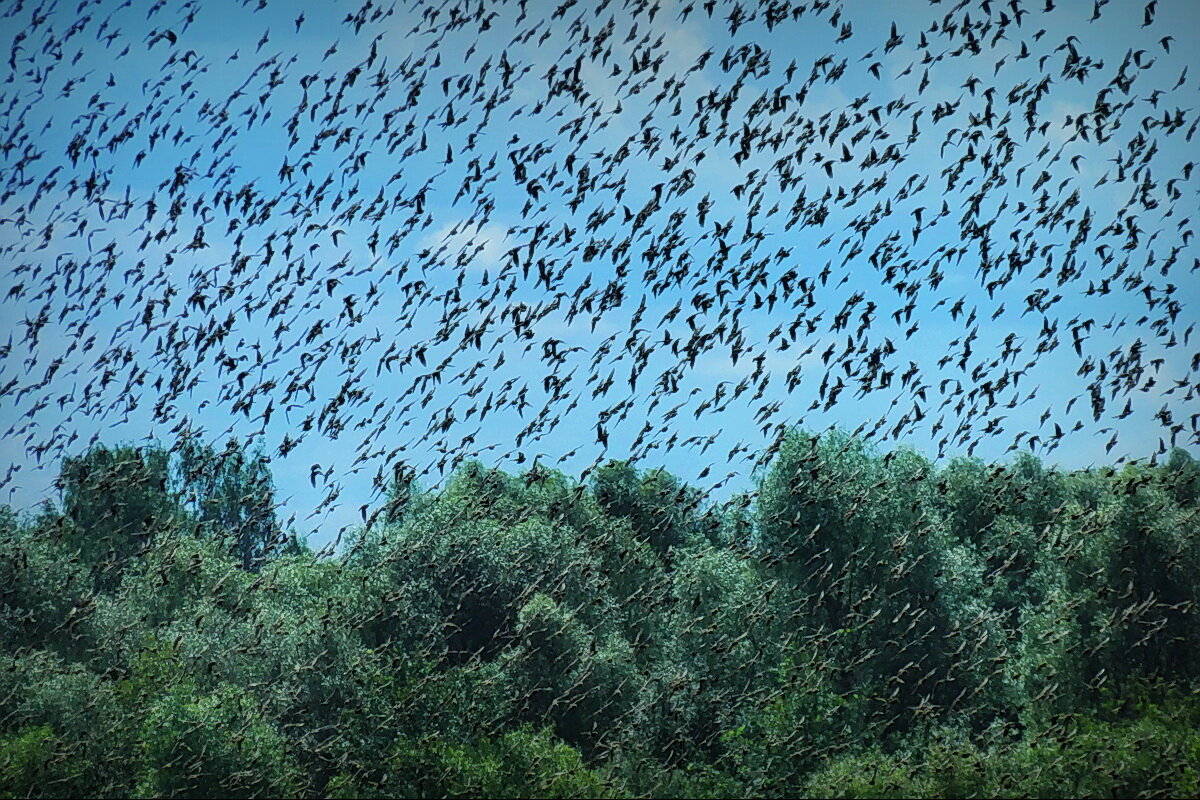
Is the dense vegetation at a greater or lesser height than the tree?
lesser

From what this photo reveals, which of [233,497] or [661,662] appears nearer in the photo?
[661,662]

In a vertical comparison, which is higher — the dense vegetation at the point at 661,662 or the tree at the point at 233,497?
the tree at the point at 233,497

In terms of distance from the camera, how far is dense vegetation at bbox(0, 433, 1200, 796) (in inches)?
2025

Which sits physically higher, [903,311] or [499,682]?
[903,311]

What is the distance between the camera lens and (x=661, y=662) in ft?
214

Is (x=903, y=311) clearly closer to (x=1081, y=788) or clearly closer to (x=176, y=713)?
(x=1081, y=788)

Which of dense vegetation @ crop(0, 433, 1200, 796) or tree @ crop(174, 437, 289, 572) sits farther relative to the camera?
tree @ crop(174, 437, 289, 572)

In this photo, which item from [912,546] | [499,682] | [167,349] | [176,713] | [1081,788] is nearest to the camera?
[1081,788]

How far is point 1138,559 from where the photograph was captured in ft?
184

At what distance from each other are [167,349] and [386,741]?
26.9 metres

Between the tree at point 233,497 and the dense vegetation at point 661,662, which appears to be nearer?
the dense vegetation at point 661,662

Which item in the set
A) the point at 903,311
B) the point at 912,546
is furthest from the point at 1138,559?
the point at 903,311

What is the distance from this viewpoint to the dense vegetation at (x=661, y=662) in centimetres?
5144

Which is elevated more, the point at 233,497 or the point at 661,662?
the point at 233,497
